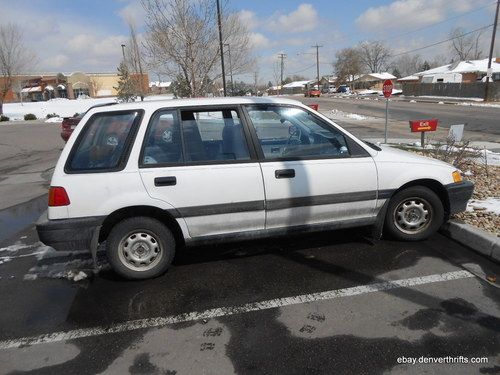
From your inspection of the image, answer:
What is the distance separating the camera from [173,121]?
4031 mm

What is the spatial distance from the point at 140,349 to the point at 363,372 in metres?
1.58

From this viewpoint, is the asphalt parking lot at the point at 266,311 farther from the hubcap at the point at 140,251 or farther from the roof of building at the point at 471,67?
the roof of building at the point at 471,67

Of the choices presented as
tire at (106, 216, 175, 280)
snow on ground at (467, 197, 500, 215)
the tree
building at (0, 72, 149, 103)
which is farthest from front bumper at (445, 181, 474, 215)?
building at (0, 72, 149, 103)

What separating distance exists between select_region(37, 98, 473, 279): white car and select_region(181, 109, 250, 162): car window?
1cm

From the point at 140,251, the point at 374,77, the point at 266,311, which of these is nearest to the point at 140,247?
the point at 140,251

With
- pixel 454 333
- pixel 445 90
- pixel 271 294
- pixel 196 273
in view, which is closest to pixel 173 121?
pixel 196 273

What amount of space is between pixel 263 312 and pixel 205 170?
1.41m

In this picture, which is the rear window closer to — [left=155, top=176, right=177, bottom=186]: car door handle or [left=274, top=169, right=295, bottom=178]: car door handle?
[left=155, top=176, right=177, bottom=186]: car door handle

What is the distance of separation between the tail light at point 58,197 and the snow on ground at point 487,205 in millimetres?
4837

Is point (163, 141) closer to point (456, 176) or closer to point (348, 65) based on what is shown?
point (456, 176)

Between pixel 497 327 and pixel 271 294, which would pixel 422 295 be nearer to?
pixel 497 327

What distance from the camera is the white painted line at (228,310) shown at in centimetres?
322

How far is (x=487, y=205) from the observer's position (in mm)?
5484

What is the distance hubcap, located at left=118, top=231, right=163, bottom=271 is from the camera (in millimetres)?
3984
